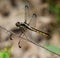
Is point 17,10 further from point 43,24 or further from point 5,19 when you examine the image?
point 43,24

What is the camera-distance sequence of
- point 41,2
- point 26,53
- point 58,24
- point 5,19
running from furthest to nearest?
1. point 41,2
2. point 5,19
3. point 58,24
4. point 26,53

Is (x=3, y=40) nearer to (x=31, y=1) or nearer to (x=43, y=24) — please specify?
(x=43, y=24)

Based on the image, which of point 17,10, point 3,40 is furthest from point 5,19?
point 3,40

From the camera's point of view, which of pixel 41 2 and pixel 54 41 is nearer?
pixel 54 41

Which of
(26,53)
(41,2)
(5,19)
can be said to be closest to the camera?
(26,53)

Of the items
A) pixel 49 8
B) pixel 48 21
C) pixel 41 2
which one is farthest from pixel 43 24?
pixel 41 2

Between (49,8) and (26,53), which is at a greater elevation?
(49,8)
